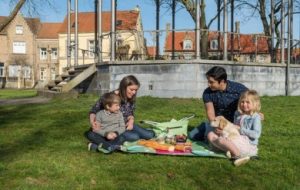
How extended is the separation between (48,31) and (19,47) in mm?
5807

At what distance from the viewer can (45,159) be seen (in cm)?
734

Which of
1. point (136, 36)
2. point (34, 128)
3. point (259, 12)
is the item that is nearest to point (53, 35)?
point (259, 12)

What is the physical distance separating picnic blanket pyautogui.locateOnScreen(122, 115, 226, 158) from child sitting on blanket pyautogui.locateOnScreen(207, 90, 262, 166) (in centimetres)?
19

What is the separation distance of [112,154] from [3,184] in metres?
1.96

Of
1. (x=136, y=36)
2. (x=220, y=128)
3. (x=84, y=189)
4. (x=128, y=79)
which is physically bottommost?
(x=84, y=189)

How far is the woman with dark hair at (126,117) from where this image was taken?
26.9ft

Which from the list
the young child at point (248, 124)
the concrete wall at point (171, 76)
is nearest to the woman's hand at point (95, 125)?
the young child at point (248, 124)

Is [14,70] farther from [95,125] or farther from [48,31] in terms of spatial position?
[95,125]

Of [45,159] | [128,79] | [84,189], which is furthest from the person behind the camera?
[128,79]

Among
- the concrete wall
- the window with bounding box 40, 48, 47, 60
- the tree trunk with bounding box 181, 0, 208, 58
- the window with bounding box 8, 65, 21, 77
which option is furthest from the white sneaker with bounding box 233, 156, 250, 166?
the window with bounding box 40, 48, 47, 60

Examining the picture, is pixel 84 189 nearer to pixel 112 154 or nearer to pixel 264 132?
pixel 112 154

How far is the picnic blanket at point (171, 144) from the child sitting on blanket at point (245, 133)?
19 cm

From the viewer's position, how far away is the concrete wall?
17562mm

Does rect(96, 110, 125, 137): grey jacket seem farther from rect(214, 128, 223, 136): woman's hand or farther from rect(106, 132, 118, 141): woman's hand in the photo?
rect(214, 128, 223, 136): woman's hand
